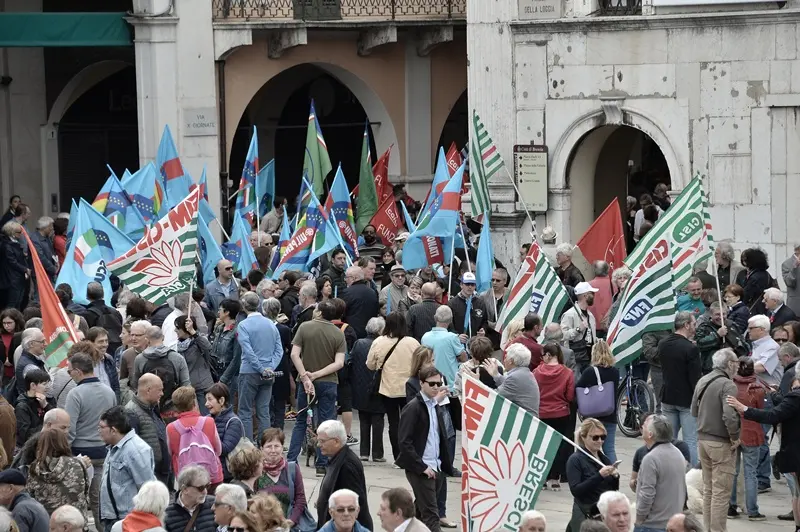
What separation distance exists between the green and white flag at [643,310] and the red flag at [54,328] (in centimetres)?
513

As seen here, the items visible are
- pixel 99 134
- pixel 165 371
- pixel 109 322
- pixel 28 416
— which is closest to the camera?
pixel 28 416

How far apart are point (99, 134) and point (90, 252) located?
43.3ft

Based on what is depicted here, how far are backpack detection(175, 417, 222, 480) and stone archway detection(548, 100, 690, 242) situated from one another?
11.8 m

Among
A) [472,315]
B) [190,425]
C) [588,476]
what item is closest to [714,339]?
[472,315]

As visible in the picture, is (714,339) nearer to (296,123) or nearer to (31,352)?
(31,352)

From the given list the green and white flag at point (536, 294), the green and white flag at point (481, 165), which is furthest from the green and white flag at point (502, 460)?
the green and white flag at point (481, 165)

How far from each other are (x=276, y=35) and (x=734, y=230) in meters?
9.14

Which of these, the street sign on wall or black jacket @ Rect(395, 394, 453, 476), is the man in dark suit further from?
the street sign on wall

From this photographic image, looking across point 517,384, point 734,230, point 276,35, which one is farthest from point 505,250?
point 517,384

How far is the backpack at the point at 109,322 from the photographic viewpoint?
17953 mm

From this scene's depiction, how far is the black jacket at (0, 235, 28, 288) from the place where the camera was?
72.9 feet

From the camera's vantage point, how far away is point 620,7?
951 inches

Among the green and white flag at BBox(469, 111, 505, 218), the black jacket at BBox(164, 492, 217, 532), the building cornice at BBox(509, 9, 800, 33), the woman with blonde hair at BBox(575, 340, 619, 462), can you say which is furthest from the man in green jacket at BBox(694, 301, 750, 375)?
the black jacket at BBox(164, 492, 217, 532)

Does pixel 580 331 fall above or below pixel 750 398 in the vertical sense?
above
